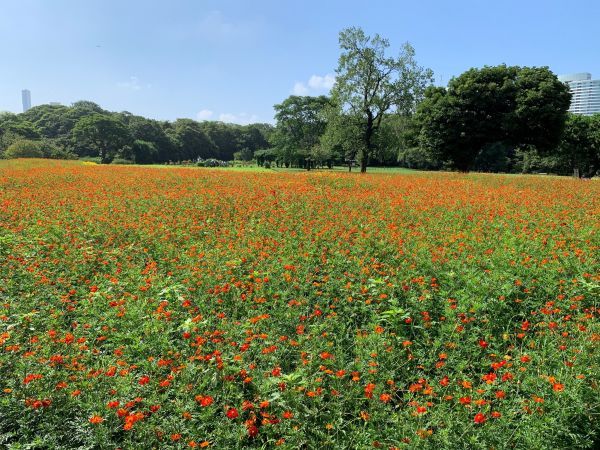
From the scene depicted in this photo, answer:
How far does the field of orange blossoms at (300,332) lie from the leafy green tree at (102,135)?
64.7 m

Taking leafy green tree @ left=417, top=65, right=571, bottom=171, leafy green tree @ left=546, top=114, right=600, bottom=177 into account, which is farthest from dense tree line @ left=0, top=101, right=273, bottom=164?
leafy green tree @ left=546, top=114, right=600, bottom=177

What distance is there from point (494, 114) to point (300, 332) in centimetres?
3916

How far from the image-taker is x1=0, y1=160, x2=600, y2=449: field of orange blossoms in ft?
9.55

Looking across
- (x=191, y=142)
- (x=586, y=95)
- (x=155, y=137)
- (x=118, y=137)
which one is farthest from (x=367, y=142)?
(x=586, y=95)

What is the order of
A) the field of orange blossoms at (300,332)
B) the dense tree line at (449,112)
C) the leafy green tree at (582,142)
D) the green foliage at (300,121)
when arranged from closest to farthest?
the field of orange blossoms at (300,332), the dense tree line at (449,112), the leafy green tree at (582,142), the green foliage at (300,121)

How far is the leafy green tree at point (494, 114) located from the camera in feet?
112

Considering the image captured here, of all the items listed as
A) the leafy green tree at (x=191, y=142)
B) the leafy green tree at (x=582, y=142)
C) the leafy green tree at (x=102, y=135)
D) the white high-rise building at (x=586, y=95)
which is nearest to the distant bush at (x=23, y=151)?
the leafy green tree at (x=102, y=135)

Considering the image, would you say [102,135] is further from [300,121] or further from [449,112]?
[449,112]

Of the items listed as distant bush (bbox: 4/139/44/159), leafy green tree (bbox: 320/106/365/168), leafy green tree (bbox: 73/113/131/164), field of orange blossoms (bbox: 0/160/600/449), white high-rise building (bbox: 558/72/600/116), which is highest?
white high-rise building (bbox: 558/72/600/116)

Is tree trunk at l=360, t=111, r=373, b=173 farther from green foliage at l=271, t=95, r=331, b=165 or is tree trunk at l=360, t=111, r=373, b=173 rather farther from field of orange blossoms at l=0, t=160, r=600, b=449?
green foliage at l=271, t=95, r=331, b=165

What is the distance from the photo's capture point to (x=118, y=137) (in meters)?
67.3

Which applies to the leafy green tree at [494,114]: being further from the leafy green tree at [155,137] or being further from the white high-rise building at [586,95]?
the white high-rise building at [586,95]

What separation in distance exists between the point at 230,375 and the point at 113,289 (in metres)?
2.58

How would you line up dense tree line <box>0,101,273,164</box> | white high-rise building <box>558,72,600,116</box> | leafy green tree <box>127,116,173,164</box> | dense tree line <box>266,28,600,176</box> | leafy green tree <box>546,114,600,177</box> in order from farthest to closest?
1. white high-rise building <box>558,72,600,116</box>
2. leafy green tree <box>127,116,173,164</box>
3. dense tree line <box>0,101,273,164</box>
4. leafy green tree <box>546,114,600,177</box>
5. dense tree line <box>266,28,600,176</box>
